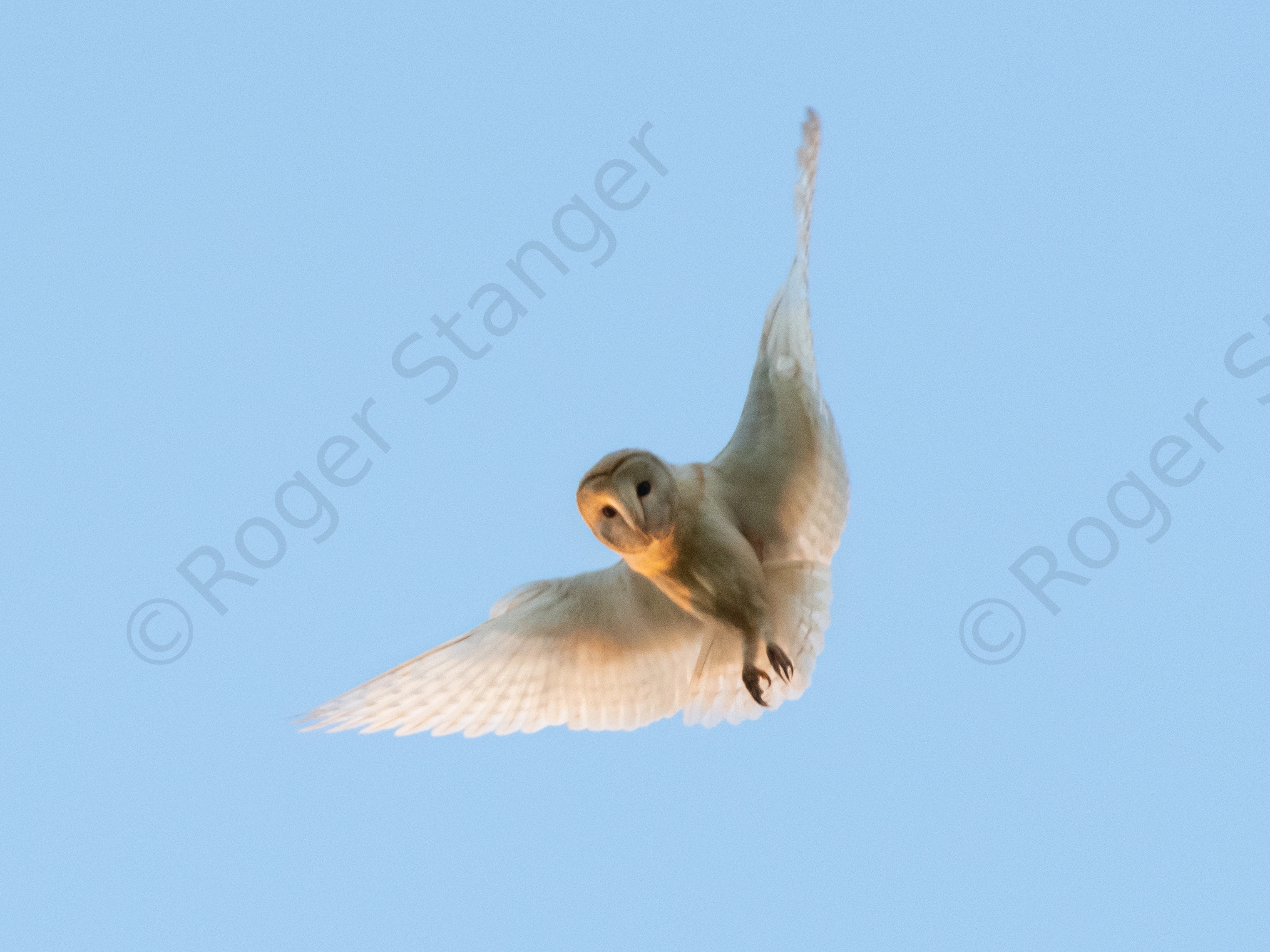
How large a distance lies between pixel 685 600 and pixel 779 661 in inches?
22.9

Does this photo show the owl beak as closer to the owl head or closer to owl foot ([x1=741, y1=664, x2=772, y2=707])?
the owl head

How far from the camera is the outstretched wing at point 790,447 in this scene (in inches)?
271

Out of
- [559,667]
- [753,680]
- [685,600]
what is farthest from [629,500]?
[559,667]

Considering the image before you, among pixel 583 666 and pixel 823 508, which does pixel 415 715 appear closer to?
pixel 583 666

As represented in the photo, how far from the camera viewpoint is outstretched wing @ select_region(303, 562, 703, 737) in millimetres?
7449

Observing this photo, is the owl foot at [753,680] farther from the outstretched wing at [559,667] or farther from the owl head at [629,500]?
the owl head at [629,500]

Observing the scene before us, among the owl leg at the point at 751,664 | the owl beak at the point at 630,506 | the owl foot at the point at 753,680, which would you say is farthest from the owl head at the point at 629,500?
the owl foot at the point at 753,680

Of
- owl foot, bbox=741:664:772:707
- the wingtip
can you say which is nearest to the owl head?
owl foot, bbox=741:664:772:707

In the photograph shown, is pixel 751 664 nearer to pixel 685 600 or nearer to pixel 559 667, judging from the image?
pixel 685 600

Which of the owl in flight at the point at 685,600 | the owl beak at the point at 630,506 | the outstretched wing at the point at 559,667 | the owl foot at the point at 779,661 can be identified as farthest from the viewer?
the outstretched wing at the point at 559,667

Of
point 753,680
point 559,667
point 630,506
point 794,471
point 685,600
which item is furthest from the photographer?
point 559,667

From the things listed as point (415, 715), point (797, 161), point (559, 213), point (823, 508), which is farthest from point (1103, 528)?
point (415, 715)

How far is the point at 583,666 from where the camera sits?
Result: 25.0 feet

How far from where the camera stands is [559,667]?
25.0ft
